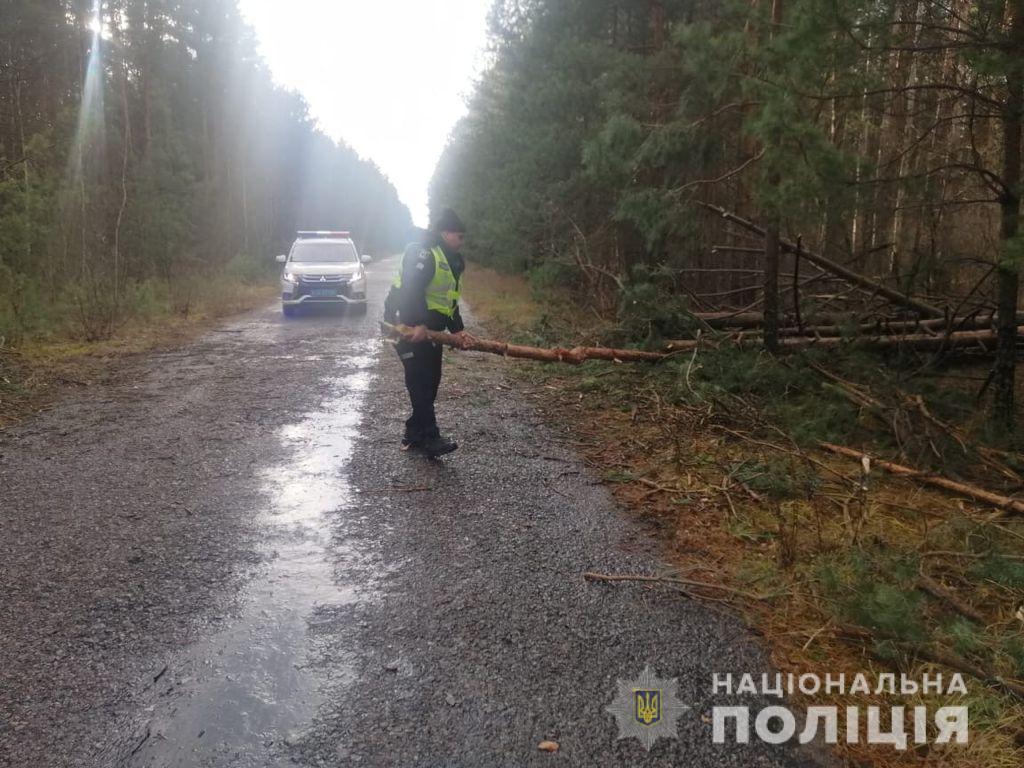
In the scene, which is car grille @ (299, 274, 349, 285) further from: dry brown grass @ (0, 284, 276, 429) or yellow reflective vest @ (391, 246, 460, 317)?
yellow reflective vest @ (391, 246, 460, 317)

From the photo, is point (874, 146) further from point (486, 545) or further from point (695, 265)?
point (486, 545)

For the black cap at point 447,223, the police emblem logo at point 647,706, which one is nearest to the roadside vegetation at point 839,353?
the police emblem logo at point 647,706

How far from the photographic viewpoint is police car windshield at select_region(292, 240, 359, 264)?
17969mm

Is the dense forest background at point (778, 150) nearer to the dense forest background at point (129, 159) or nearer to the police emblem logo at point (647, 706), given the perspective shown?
the police emblem logo at point (647, 706)

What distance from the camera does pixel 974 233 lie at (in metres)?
10.0

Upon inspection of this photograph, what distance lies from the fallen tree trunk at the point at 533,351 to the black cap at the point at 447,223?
0.95 metres

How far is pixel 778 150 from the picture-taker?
631cm

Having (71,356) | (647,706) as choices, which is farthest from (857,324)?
(71,356)

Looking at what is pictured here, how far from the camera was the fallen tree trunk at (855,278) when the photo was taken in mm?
8383

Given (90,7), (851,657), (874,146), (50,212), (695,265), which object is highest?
(90,7)

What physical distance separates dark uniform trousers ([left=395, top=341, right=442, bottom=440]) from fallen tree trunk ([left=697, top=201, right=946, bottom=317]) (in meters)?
5.45

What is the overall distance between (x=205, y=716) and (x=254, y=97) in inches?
1718

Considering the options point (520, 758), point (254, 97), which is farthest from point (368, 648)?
point (254, 97)

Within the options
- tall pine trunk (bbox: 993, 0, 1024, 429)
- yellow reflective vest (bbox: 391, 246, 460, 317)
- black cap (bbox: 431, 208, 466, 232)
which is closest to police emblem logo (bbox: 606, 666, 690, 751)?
yellow reflective vest (bbox: 391, 246, 460, 317)
